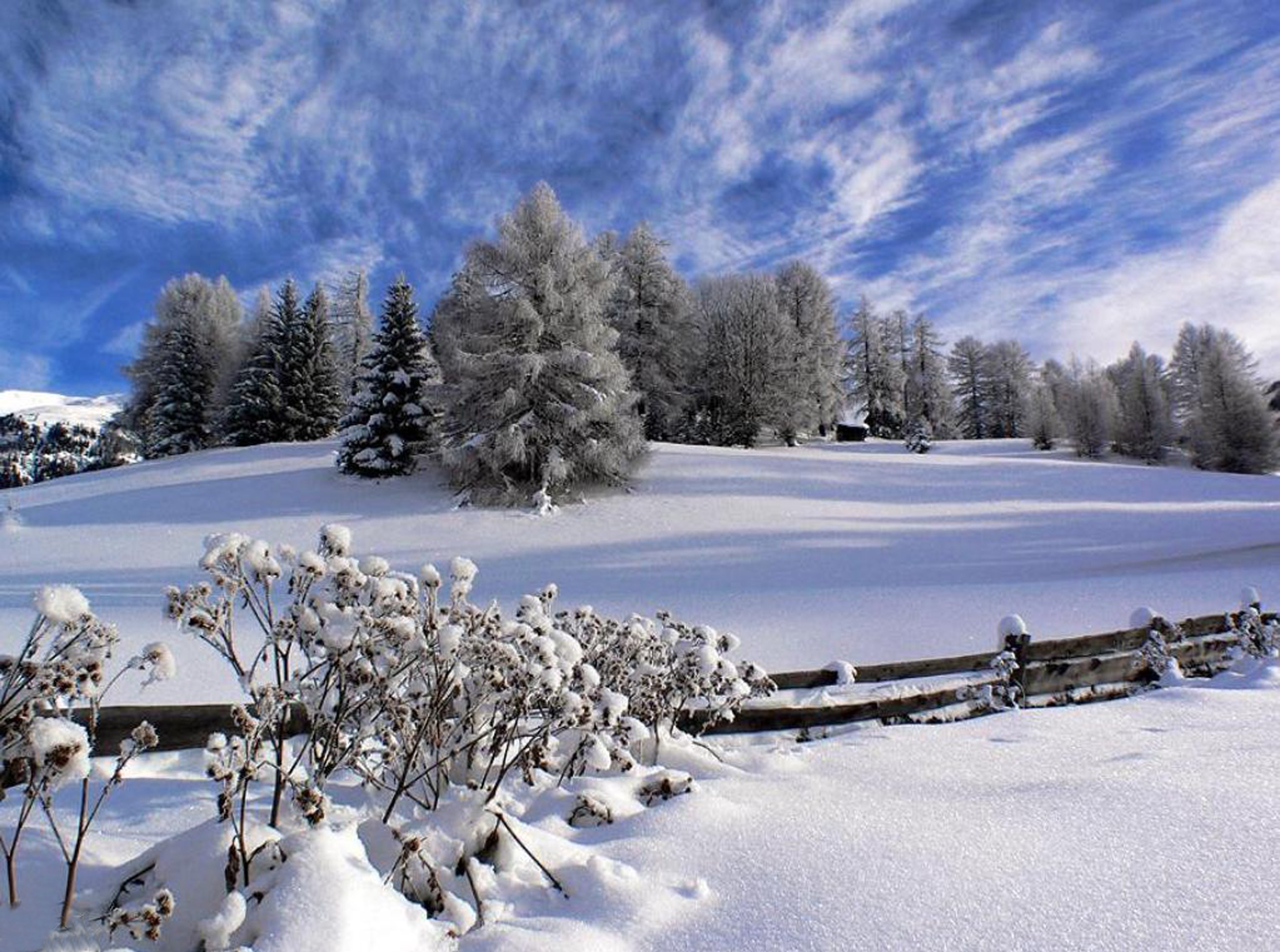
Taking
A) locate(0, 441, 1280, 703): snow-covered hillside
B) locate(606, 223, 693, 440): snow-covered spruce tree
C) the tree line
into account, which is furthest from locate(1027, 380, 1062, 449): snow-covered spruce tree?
locate(606, 223, 693, 440): snow-covered spruce tree

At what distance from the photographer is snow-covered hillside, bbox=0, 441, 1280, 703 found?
751 centimetres

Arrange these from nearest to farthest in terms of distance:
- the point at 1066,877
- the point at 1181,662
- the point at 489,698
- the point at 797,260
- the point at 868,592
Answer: the point at 1066,877 < the point at 489,698 < the point at 1181,662 < the point at 868,592 < the point at 797,260

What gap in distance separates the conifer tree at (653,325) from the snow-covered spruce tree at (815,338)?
211 inches

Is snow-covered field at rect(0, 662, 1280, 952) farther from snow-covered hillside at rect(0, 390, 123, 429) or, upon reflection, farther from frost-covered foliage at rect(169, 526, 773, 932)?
snow-covered hillside at rect(0, 390, 123, 429)

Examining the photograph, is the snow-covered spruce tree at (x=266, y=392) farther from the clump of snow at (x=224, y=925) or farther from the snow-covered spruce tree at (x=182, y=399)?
the clump of snow at (x=224, y=925)

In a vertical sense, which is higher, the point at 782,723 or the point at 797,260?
the point at 797,260

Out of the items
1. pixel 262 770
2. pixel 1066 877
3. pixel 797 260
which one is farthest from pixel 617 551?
pixel 797 260

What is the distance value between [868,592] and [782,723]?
4812mm

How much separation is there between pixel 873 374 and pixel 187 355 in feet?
123

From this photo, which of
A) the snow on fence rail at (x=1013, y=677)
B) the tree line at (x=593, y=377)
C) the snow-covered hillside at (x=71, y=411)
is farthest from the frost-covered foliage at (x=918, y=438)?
the snow-covered hillside at (x=71, y=411)

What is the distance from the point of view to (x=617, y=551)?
11.1 metres

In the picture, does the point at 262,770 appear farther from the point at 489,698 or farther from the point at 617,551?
the point at 617,551

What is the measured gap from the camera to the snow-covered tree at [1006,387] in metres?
46.8

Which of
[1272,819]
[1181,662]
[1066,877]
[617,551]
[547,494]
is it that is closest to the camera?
[1066,877]
